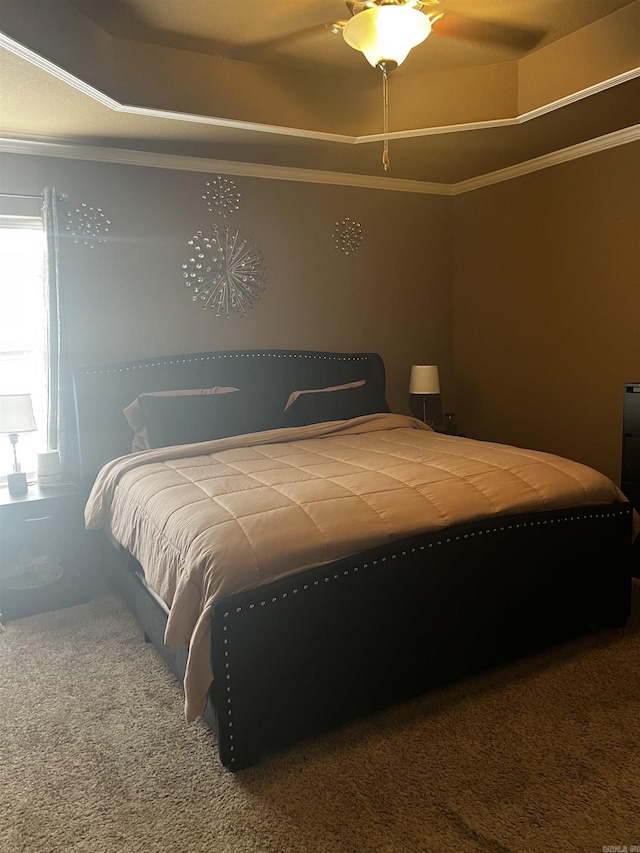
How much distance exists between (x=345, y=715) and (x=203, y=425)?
6.69 ft

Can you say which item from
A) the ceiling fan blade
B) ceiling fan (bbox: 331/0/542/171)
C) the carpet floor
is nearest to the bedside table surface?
the carpet floor

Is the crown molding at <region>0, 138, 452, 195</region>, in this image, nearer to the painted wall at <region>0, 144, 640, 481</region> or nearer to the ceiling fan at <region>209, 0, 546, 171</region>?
the painted wall at <region>0, 144, 640, 481</region>

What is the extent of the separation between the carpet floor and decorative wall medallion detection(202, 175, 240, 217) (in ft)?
9.48

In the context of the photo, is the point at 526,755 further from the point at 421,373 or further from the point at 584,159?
the point at 584,159

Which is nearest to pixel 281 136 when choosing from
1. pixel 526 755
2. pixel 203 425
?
pixel 203 425

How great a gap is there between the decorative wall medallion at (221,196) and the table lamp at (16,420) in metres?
1.73

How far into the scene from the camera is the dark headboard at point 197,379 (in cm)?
386

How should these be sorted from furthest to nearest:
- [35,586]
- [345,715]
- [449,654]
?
1. [35,586]
2. [449,654]
3. [345,715]

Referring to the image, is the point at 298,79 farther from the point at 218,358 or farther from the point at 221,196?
the point at 218,358

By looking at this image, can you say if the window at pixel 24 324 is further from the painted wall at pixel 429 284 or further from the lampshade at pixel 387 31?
the lampshade at pixel 387 31

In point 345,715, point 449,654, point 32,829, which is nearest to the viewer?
point 32,829

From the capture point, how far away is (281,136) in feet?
12.1

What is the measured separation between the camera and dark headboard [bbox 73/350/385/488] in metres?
3.86

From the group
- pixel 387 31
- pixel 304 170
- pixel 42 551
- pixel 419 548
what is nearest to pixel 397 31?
pixel 387 31
